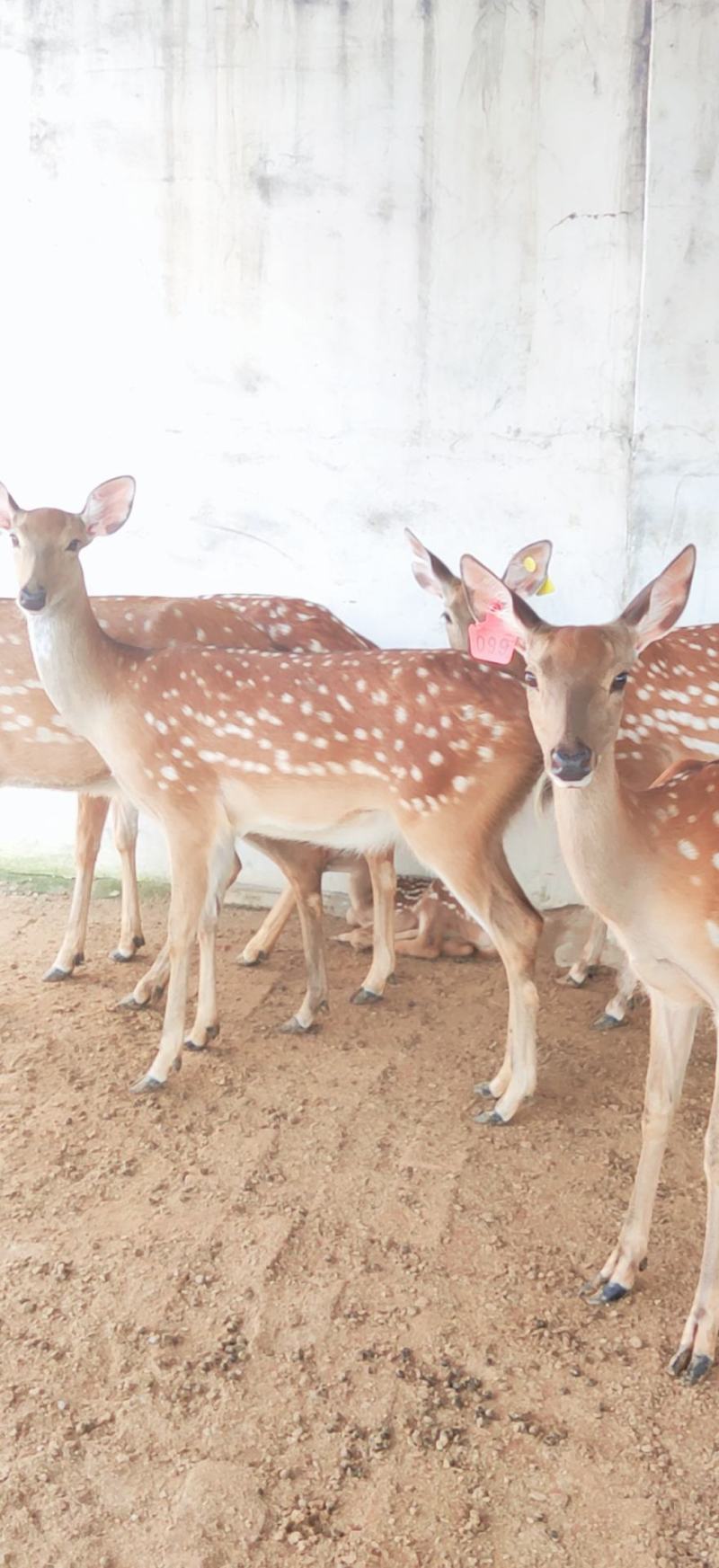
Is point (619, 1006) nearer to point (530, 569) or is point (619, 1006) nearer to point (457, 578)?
point (530, 569)

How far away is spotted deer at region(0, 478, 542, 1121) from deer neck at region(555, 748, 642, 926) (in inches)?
31.9

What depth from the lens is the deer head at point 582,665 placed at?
2.36 metres

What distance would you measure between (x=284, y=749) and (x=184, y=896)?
53cm

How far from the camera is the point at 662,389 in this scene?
3.97 meters

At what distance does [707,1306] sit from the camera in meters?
2.46

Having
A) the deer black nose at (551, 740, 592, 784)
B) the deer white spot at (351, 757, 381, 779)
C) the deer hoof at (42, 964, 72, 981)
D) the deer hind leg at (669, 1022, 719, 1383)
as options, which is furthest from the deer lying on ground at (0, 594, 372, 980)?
the deer hind leg at (669, 1022, 719, 1383)

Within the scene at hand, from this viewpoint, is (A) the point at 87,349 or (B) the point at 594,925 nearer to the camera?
(B) the point at 594,925

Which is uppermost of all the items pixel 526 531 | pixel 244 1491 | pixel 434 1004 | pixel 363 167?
pixel 363 167

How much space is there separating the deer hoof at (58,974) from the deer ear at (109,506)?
1482 millimetres

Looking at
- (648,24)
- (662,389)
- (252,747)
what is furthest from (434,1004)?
(648,24)

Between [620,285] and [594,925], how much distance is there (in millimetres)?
2133

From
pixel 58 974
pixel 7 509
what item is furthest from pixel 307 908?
pixel 7 509

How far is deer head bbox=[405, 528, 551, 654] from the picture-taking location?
3.89 meters

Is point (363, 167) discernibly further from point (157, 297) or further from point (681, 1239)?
point (681, 1239)
